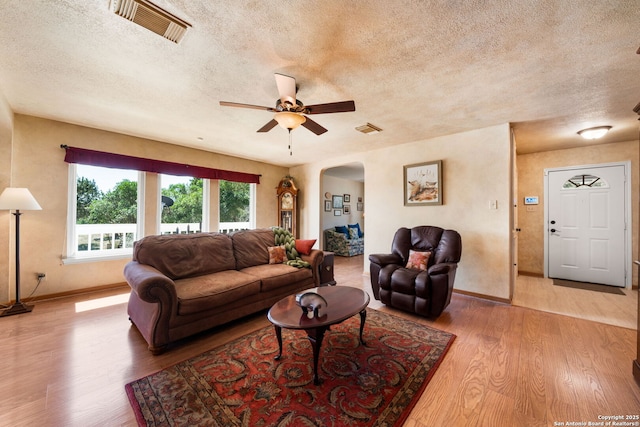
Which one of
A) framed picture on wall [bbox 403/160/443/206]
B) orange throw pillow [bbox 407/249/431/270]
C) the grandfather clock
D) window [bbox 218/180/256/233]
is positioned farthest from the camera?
the grandfather clock

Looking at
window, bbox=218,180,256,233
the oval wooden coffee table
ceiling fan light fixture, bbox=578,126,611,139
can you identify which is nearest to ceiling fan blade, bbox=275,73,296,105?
the oval wooden coffee table

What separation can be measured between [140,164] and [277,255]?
2.80 m

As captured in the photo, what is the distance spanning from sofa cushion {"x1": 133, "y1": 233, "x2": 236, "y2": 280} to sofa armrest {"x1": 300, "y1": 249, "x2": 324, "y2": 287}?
1022 mm

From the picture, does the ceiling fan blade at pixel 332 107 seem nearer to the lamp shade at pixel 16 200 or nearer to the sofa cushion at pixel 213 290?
the sofa cushion at pixel 213 290

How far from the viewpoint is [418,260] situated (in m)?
3.21

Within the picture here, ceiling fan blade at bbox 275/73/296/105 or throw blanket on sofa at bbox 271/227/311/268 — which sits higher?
ceiling fan blade at bbox 275/73/296/105

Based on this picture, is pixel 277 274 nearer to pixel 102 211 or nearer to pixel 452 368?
pixel 452 368

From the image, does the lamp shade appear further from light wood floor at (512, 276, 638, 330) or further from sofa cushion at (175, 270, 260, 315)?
light wood floor at (512, 276, 638, 330)

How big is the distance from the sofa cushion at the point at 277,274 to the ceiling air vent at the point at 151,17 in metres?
2.33

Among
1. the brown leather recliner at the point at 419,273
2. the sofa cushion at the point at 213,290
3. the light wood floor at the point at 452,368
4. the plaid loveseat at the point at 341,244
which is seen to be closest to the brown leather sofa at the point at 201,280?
the sofa cushion at the point at 213,290

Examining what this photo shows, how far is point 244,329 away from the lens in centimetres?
255

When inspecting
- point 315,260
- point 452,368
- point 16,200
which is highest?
point 16,200

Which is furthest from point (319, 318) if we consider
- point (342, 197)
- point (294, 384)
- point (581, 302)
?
point (342, 197)

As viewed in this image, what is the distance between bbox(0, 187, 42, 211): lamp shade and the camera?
278 cm
